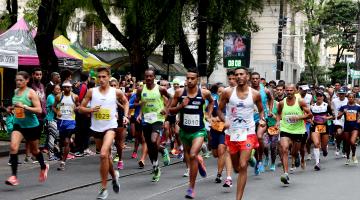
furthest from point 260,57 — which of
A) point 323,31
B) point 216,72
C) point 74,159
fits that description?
point 74,159

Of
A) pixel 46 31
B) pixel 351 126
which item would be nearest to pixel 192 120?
pixel 351 126

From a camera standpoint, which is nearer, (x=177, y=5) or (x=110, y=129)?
(x=110, y=129)

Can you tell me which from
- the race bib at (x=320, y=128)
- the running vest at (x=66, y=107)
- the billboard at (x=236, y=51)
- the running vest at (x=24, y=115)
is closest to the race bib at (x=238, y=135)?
the running vest at (x=24, y=115)

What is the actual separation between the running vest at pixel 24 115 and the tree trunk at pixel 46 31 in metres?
8.09

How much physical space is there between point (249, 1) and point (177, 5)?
8.19 feet

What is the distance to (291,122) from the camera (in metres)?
13.7

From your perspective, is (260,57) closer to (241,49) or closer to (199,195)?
(241,49)

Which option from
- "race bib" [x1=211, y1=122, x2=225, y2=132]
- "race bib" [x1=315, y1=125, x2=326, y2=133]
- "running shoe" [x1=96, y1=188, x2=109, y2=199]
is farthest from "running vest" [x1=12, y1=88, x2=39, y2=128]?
"race bib" [x1=315, y1=125, x2=326, y2=133]

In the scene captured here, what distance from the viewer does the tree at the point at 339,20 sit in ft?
191

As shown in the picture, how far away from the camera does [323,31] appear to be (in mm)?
57844

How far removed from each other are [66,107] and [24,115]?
2.76 m

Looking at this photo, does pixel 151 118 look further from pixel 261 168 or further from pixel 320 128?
pixel 320 128

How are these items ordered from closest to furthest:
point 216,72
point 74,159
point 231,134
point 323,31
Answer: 1. point 231,134
2. point 74,159
3. point 216,72
4. point 323,31

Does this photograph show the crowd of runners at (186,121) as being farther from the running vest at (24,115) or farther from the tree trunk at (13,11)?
the tree trunk at (13,11)
